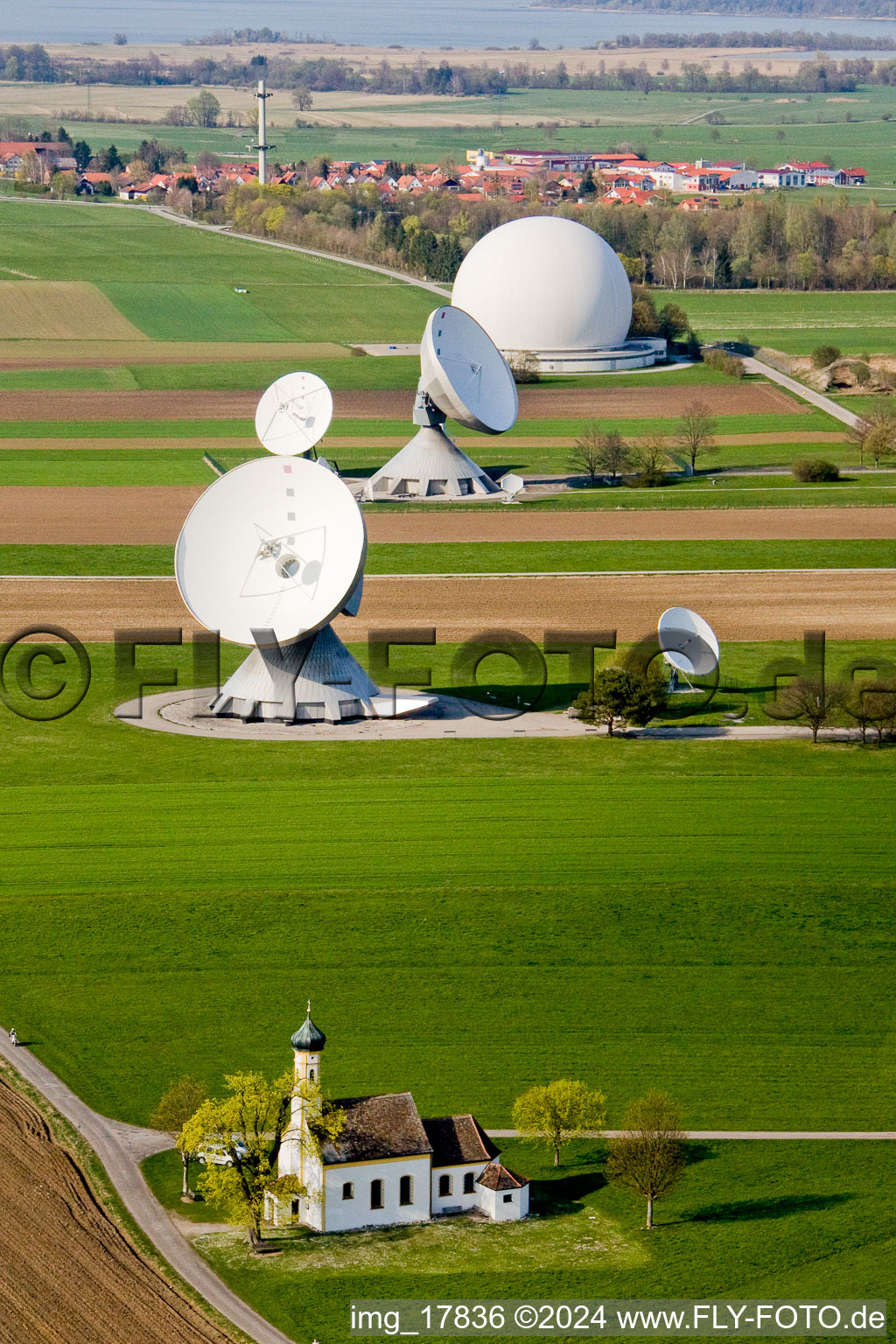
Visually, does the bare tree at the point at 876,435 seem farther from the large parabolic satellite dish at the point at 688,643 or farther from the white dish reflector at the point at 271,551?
the white dish reflector at the point at 271,551

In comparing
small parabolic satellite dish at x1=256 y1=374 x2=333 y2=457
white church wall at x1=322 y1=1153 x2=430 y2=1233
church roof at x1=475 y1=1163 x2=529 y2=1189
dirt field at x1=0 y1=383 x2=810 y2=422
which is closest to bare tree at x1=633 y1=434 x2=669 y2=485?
dirt field at x1=0 y1=383 x2=810 y2=422

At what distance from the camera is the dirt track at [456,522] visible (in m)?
112

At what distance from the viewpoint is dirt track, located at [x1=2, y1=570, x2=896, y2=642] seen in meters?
93.1

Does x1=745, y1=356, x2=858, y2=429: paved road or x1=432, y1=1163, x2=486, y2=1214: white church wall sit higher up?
x1=745, y1=356, x2=858, y2=429: paved road

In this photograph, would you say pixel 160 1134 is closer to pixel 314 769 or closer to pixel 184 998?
pixel 184 998

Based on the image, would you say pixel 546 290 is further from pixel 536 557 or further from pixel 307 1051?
pixel 307 1051

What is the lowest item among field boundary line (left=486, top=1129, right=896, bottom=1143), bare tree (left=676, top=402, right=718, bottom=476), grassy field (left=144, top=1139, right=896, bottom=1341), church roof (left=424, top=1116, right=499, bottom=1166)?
grassy field (left=144, top=1139, right=896, bottom=1341)

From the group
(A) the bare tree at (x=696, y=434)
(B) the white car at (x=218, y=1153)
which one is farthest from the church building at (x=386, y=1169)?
(A) the bare tree at (x=696, y=434)

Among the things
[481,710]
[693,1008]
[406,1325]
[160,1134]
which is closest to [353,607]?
[481,710]

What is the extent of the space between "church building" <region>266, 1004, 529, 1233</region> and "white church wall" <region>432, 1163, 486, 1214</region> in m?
0.02

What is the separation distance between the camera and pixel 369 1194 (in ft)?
151

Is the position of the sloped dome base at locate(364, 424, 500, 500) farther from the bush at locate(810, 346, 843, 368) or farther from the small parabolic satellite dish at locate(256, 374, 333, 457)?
the bush at locate(810, 346, 843, 368)

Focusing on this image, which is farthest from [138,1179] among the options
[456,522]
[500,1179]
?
[456,522]

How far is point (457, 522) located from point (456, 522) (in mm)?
49
